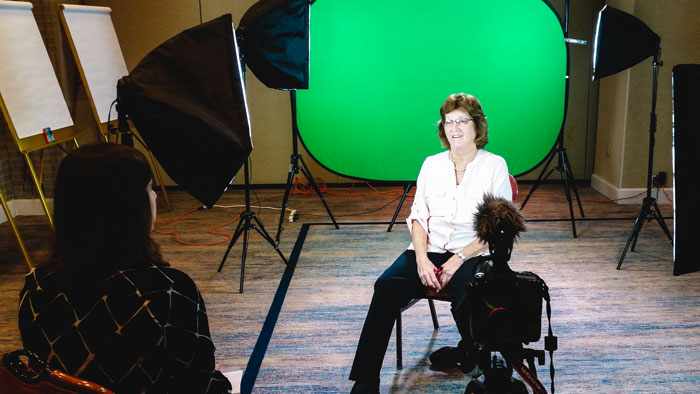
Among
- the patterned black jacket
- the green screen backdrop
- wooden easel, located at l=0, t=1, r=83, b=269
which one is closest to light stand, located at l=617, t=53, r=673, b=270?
the green screen backdrop

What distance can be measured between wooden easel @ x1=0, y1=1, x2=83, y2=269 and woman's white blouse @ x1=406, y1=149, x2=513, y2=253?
7.24 feet

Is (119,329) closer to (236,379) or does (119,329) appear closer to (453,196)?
(236,379)

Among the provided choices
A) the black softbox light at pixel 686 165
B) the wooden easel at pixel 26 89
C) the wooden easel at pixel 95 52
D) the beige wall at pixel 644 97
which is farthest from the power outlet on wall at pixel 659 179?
the wooden easel at pixel 26 89

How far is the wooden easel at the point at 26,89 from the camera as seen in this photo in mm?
3199

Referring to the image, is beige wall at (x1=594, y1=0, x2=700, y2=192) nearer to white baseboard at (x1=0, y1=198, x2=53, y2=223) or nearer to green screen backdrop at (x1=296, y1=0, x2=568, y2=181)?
green screen backdrop at (x1=296, y1=0, x2=568, y2=181)

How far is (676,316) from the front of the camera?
8.70 feet

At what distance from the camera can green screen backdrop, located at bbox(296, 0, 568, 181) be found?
12.8 feet

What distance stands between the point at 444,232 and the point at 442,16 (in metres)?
2.12

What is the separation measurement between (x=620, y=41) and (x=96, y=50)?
10.9 ft

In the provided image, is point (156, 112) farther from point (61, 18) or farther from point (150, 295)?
point (61, 18)

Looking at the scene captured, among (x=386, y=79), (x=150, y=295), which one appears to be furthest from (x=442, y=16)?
(x=150, y=295)

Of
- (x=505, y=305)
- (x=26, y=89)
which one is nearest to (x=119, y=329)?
(x=505, y=305)

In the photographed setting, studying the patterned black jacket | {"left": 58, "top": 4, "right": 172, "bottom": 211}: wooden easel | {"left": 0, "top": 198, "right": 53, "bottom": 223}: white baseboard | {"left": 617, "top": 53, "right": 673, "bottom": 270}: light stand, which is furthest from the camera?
{"left": 0, "top": 198, "right": 53, "bottom": 223}: white baseboard

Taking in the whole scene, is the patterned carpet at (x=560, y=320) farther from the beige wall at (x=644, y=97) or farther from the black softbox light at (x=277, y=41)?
the black softbox light at (x=277, y=41)
